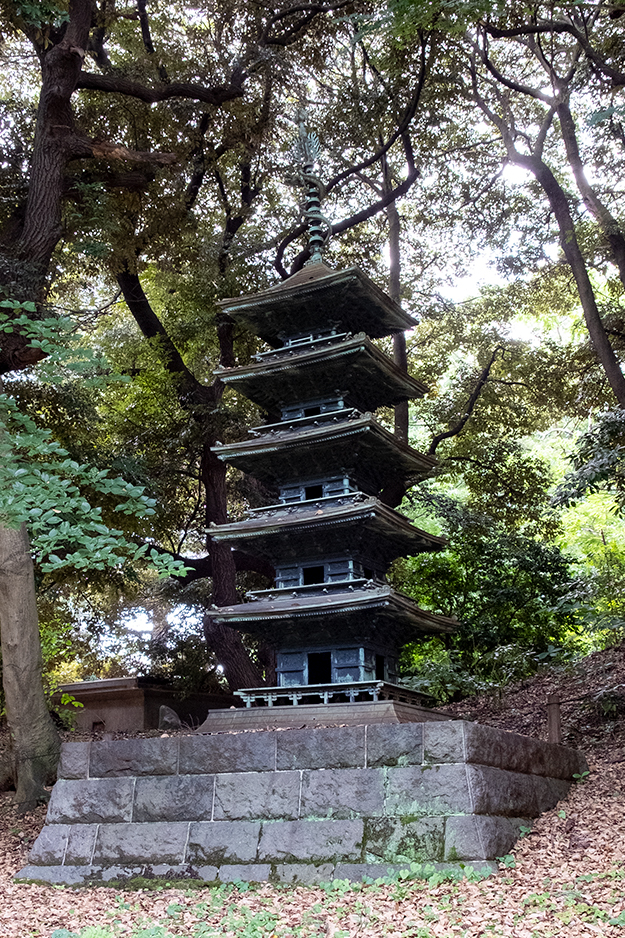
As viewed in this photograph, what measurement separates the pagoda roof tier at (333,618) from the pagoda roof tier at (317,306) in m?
4.07

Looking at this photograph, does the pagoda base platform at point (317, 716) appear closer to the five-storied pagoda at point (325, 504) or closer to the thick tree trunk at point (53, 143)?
the five-storied pagoda at point (325, 504)

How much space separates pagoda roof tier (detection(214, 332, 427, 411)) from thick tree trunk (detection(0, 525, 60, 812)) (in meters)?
3.89

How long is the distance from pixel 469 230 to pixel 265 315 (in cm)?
866

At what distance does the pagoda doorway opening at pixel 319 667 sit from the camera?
9945 millimetres

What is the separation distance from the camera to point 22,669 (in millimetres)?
11117

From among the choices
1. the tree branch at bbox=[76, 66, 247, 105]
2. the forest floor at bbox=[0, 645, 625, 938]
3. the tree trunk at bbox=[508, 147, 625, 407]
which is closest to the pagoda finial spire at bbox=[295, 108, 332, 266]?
the tree branch at bbox=[76, 66, 247, 105]

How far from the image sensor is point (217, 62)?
15547 millimetres

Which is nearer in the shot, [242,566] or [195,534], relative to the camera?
[242,566]

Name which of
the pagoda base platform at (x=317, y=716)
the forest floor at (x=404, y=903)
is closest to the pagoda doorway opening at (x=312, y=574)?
the pagoda base platform at (x=317, y=716)

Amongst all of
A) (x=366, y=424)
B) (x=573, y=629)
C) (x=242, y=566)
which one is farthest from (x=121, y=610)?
(x=366, y=424)

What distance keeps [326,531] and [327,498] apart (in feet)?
1.50

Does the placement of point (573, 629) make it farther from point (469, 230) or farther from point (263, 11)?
point (263, 11)

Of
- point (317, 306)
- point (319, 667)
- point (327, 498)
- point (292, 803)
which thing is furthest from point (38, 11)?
point (292, 803)

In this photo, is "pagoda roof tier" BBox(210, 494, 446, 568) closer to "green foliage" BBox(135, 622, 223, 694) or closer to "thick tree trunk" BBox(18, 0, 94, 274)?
"thick tree trunk" BBox(18, 0, 94, 274)
